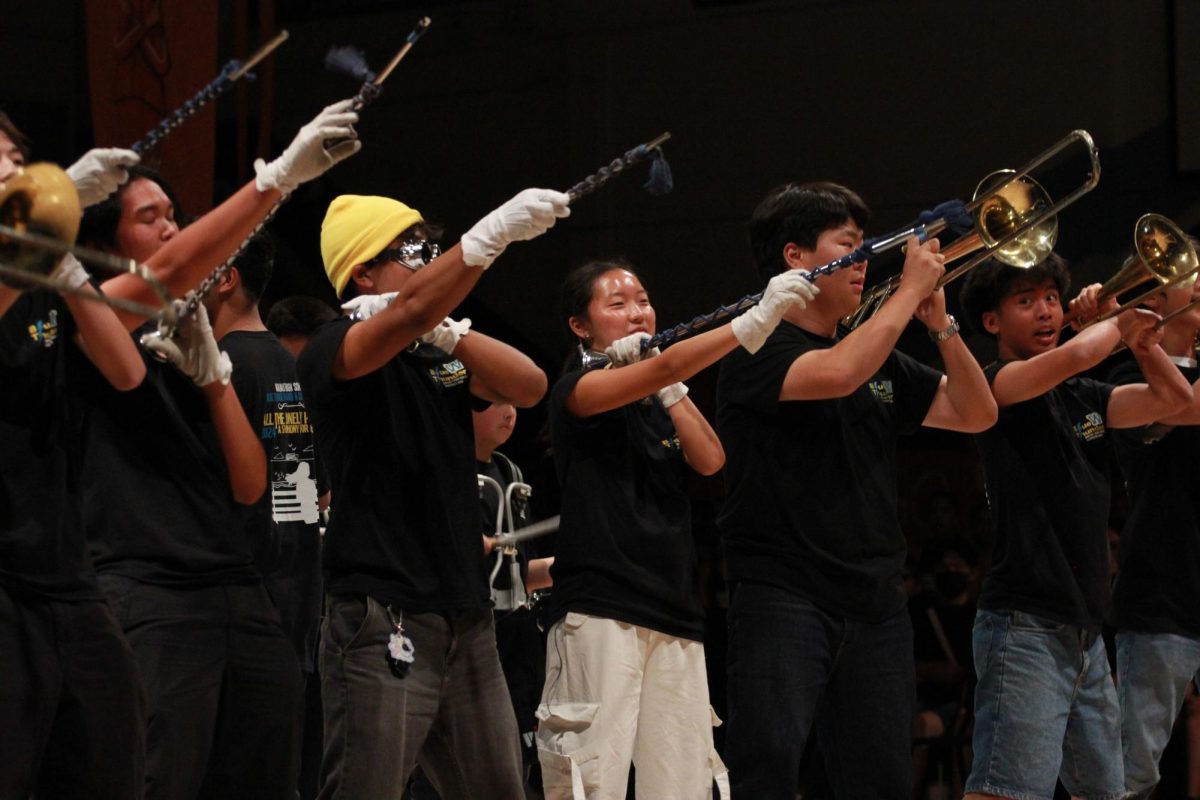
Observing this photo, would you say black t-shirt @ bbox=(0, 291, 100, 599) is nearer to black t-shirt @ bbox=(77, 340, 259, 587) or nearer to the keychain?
black t-shirt @ bbox=(77, 340, 259, 587)

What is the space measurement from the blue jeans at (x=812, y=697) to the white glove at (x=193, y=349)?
1298 millimetres

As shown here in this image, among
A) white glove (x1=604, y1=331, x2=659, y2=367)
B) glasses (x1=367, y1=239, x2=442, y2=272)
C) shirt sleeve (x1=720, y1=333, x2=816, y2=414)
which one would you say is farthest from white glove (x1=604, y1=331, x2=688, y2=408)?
glasses (x1=367, y1=239, x2=442, y2=272)

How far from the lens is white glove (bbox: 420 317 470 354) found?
126 inches

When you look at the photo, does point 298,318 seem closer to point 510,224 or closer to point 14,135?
point 510,224

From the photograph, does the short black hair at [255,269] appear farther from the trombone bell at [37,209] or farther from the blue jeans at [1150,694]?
the blue jeans at [1150,694]

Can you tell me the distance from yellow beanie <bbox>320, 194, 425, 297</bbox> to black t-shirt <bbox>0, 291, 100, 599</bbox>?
906mm

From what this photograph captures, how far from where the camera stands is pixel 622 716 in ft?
11.5

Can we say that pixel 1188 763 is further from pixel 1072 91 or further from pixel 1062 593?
pixel 1072 91

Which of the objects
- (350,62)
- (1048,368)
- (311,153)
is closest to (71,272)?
(311,153)

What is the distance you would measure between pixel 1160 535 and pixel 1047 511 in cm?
73

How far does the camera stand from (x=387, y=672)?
303 centimetres

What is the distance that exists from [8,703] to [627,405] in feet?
5.76

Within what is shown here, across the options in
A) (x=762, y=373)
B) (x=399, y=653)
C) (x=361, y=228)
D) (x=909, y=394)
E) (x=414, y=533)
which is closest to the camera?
(x=399, y=653)

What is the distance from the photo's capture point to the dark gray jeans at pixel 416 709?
9.86ft
